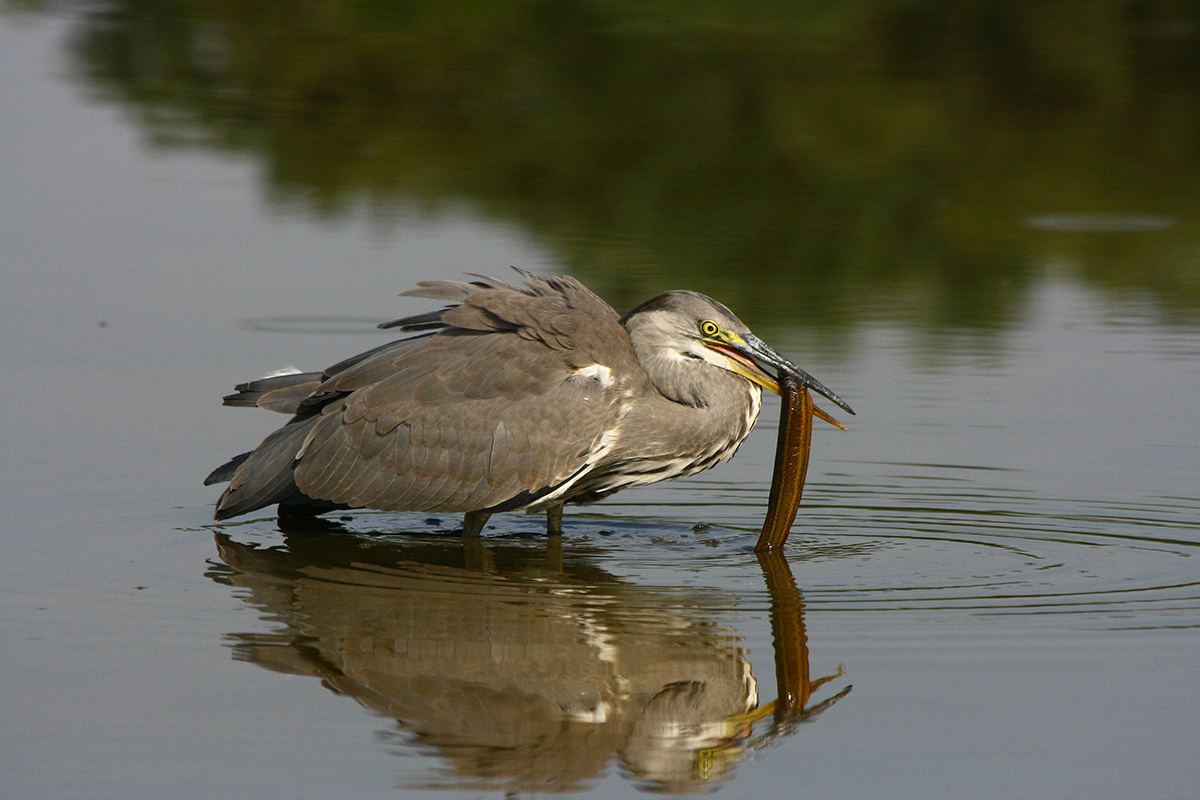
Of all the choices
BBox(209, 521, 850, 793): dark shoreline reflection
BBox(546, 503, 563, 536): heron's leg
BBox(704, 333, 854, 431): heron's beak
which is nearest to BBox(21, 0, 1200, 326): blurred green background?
BBox(704, 333, 854, 431): heron's beak

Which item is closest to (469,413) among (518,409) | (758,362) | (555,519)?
(518,409)

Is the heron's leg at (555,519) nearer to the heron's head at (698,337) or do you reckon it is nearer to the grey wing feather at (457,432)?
the grey wing feather at (457,432)

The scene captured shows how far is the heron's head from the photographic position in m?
7.91

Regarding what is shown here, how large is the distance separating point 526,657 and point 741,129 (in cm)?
1309

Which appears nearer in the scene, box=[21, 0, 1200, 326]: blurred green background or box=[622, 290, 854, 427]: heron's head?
box=[622, 290, 854, 427]: heron's head

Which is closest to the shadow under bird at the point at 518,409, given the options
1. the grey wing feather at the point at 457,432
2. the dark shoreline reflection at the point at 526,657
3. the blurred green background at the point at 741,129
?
the grey wing feather at the point at 457,432

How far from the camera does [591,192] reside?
15.7 metres

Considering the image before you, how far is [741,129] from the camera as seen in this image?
60.2ft

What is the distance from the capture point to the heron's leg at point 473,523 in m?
7.89

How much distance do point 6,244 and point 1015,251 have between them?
8101 millimetres

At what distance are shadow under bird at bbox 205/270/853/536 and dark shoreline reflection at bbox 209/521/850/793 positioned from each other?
343mm

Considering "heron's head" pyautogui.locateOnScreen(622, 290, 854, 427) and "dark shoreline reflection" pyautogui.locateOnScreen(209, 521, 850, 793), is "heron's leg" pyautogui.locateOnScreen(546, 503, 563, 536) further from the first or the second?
"heron's head" pyautogui.locateOnScreen(622, 290, 854, 427)

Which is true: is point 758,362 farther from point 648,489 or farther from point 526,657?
point 526,657

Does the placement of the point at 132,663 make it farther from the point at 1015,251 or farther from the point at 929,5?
the point at 929,5
